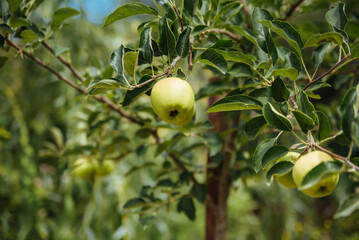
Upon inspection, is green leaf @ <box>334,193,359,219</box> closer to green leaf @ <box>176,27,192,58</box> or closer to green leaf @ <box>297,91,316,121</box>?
green leaf @ <box>297,91,316,121</box>

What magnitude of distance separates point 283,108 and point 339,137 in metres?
0.09

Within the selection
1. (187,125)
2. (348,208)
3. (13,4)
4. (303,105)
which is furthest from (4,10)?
(348,208)

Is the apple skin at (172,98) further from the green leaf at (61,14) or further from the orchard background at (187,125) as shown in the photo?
the green leaf at (61,14)

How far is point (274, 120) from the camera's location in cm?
47

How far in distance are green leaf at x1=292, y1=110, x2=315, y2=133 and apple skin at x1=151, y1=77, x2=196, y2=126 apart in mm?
149

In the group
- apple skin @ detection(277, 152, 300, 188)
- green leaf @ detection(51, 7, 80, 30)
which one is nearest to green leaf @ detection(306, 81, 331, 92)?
apple skin @ detection(277, 152, 300, 188)

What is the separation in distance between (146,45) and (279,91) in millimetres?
212

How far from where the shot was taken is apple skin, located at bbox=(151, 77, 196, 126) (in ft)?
1.50

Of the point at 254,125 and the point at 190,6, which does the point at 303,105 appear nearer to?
the point at 254,125

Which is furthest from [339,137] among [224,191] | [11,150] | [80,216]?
[11,150]

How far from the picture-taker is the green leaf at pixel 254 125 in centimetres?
51

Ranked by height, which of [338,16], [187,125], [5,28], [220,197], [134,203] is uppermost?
[5,28]

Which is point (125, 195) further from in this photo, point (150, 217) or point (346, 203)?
point (346, 203)

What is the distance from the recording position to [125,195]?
1523 mm
